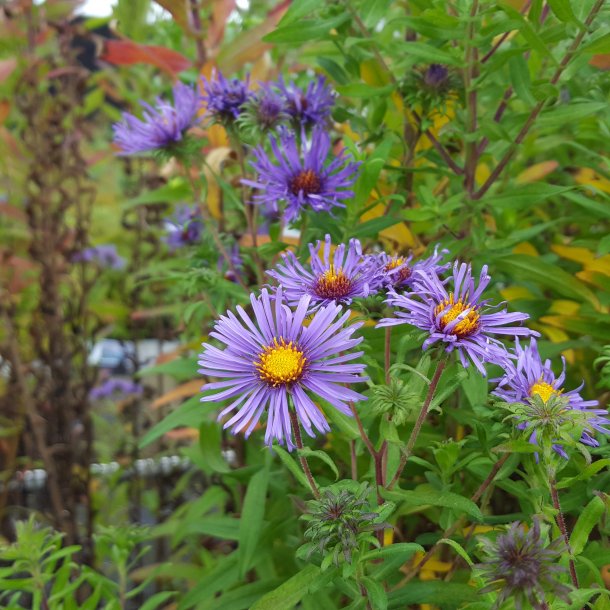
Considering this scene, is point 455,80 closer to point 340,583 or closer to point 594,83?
point 594,83

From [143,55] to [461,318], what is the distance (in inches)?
23.3

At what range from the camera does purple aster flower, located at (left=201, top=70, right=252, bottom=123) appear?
0.62 metres

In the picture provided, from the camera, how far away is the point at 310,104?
2.05 ft

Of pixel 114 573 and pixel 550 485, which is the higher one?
pixel 550 485

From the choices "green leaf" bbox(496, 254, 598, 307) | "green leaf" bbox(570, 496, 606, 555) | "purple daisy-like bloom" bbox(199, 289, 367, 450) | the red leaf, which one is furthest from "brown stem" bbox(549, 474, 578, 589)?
the red leaf

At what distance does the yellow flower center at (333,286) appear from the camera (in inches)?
17.0

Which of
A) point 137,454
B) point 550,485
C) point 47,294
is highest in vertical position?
point 47,294

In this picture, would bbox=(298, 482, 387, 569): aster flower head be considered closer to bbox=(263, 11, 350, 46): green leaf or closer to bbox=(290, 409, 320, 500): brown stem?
bbox=(290, 409, 320, 500): brown stem

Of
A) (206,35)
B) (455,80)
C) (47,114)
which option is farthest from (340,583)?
(47,114)

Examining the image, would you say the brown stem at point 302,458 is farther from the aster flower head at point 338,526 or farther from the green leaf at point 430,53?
the green leaf at point 430,53

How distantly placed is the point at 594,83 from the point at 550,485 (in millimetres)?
412

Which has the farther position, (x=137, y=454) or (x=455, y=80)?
(x=137, y=454)

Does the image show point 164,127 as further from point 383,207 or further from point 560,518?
point 560,518

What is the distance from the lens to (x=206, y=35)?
0.81 metres
